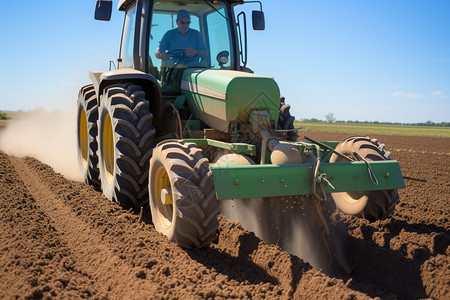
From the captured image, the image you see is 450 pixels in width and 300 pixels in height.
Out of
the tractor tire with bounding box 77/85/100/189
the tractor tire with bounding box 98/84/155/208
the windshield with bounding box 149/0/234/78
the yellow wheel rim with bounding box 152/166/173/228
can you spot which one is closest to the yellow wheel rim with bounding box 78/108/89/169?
the tractor tire with bounding box 77/85/100/189

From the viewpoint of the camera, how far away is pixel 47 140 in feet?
41.4

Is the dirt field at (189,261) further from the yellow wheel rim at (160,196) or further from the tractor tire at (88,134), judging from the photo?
the tractor tire at (88,134)

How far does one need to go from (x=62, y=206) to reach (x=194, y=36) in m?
2.93

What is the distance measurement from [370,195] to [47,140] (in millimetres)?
9786

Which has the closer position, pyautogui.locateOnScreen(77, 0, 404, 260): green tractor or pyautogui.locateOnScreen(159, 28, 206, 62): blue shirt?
pyautogui.locateOnScreen(77, 0, 404, 260): green tractor

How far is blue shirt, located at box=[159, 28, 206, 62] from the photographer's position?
609cm

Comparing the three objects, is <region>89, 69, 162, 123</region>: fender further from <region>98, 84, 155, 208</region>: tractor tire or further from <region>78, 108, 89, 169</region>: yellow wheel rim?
<region>78, 108, 89, 169</region>: yellow wheel rim

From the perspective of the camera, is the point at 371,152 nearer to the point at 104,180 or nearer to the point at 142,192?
the point at 142,192

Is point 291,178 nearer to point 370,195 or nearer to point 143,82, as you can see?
point 370,195

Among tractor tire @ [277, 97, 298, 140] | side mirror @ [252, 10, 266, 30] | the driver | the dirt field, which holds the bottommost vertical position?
the dirt field

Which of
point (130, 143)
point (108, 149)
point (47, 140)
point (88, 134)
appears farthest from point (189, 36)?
point (47, 140)

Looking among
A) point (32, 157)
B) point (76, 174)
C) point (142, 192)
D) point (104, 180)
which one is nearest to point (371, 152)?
point (142, 192)

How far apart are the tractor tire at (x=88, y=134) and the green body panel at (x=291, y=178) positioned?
11.1 feet

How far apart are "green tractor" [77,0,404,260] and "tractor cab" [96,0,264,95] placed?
0.01 meters
